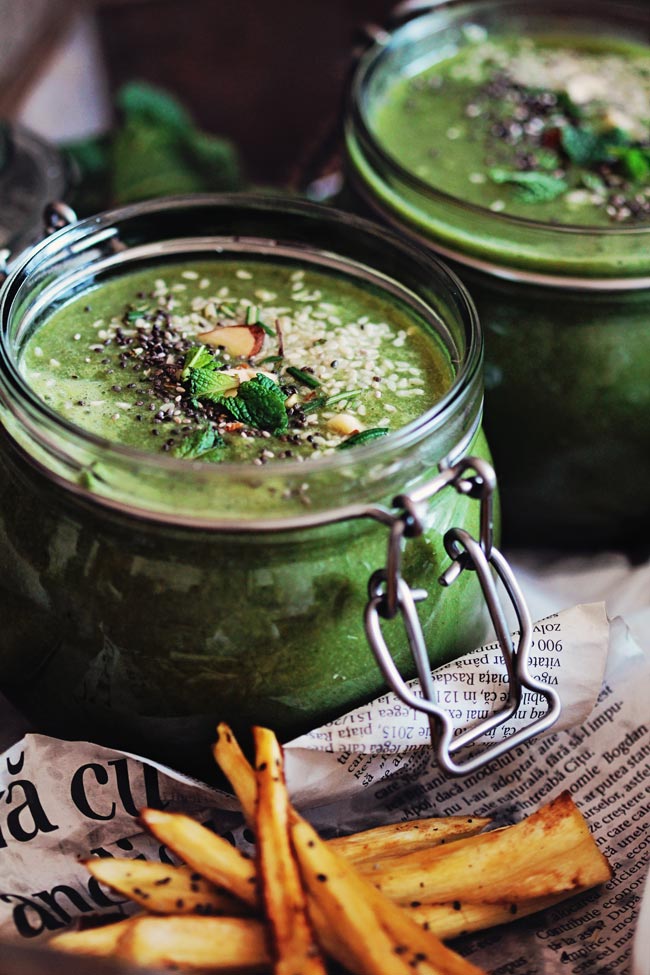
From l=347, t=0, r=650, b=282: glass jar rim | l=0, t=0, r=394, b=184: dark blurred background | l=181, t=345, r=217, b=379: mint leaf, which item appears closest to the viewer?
l=181, t=345, r=217, b=379: mint leaf

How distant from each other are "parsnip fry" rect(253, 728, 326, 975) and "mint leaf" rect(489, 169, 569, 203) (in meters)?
1.00

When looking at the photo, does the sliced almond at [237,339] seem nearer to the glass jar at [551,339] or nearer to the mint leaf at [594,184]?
the glass jar at [551,339]

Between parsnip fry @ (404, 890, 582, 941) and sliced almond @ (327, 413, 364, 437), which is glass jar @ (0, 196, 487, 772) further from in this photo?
parsnip fry @ (404, 890, 582, 941)

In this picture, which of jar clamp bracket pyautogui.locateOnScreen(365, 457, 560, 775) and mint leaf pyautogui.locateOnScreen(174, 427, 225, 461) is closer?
jar clamp bracket pyautogui.locateOnScreen(365, 457, 560, 775)

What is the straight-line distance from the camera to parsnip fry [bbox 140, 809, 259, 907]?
44.0 inches

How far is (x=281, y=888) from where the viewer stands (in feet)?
3.54

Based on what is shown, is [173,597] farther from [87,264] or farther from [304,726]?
[87,264]

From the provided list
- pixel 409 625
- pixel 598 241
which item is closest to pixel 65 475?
pixel 409 625

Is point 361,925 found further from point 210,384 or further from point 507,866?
point 210,384

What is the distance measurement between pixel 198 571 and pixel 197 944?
35 centimetres

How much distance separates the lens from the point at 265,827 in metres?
1.11

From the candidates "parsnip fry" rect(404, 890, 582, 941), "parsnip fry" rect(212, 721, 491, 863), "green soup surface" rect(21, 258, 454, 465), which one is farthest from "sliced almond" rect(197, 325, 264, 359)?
"parsnip fry" rect(404, 890, 582, 941)

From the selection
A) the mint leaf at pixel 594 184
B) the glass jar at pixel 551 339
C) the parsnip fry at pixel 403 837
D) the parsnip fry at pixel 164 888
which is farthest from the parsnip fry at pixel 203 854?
the mint leaf at pixel 594 184

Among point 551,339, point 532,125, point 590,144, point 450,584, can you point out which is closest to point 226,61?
point 532,125
